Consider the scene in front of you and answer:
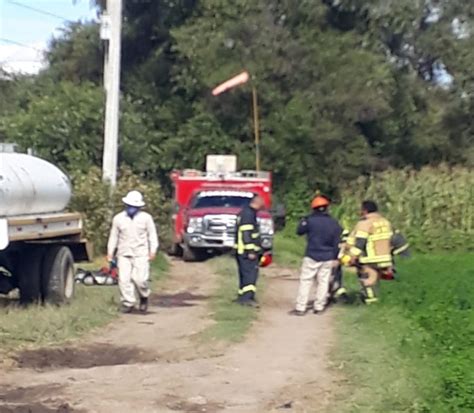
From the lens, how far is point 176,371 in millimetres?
13211

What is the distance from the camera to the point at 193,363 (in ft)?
45.5

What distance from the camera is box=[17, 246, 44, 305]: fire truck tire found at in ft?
62.6

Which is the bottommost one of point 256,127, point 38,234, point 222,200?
point 38,234

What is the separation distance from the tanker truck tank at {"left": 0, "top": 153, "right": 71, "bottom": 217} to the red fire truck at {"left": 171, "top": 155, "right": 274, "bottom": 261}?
10.2m

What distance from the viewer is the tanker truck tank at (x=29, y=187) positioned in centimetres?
1716

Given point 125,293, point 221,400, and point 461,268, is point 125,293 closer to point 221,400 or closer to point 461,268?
point 221,400

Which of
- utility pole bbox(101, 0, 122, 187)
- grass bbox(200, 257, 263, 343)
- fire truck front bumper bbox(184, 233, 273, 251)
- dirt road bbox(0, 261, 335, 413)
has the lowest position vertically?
dirt road bbox(0, 261, 335, 413)

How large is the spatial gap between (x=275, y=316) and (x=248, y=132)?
24864 mm

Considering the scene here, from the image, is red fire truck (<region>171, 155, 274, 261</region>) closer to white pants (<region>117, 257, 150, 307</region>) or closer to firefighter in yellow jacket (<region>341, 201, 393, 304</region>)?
firefighter in yellow jacket (<region>341, 201, 393, 304</region>)

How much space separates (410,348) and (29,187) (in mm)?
6513

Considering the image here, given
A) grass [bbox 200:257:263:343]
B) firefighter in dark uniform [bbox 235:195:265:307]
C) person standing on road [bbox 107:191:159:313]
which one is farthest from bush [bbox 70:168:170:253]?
person standing on road [bbox 107:191:159:313]

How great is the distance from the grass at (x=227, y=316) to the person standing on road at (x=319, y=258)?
0.87 m

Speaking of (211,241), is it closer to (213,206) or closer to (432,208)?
(213,206)

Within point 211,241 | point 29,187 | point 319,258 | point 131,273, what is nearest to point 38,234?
point 29,187
